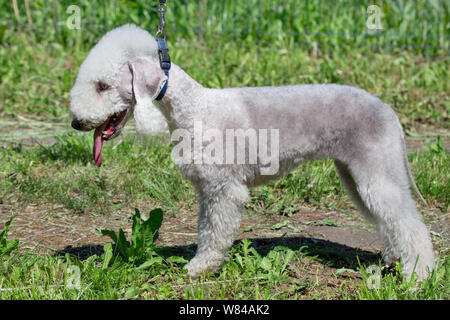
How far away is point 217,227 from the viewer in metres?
2.93

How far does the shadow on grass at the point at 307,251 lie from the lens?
128 inches

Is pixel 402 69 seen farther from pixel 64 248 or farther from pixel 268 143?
pixel 64 248

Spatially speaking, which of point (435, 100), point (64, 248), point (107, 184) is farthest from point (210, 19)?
point (64, 248)

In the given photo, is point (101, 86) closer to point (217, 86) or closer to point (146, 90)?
point (146, 90)

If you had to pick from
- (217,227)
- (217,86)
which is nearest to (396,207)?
(217,227)

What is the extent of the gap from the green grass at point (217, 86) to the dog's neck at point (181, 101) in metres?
0.75

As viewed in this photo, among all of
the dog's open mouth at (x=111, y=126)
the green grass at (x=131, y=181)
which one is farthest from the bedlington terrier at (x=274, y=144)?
the green grass at (x=131, y=181)

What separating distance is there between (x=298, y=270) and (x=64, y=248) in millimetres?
1420

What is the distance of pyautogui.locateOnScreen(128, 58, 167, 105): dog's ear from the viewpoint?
2.66m

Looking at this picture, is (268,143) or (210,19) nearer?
(268,143)

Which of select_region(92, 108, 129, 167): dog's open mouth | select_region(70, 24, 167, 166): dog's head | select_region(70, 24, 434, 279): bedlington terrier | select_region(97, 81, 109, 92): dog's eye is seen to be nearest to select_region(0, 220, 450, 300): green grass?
select_region(70, 24, 434, 279): bedlington terrier

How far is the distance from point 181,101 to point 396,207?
48.2 inches

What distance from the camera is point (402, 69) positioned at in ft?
21.2
